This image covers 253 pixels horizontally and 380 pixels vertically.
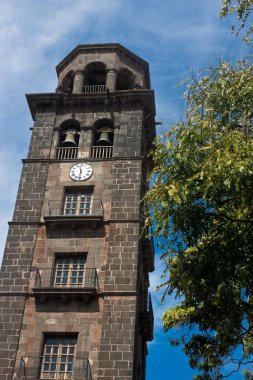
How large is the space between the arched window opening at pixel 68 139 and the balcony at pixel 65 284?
22.0ft

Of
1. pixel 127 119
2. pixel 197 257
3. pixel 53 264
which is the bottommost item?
pixel 197 257

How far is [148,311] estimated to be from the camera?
29.8 metres

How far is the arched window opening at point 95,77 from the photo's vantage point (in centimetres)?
3591

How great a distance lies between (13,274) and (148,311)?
6.32 metres

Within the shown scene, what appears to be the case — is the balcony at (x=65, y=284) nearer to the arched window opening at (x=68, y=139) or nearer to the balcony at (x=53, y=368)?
the balcony at (x=53, y=368)

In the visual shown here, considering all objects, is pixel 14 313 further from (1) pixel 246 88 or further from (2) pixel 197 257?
(1) pixel 246 88

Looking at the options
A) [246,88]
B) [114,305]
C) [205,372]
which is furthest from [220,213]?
[114,305]

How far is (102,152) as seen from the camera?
109ft

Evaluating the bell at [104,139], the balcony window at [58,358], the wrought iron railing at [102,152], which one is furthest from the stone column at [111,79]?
the balcony window at [58,358]

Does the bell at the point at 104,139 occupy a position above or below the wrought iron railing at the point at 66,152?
above

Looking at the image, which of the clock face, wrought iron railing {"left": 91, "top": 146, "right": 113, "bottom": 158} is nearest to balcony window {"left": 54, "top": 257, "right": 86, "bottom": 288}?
the clock face

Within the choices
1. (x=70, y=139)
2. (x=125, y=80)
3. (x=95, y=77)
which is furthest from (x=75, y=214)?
(x=95, y=77)

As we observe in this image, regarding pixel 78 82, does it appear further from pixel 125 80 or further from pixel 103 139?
pixel 103 139

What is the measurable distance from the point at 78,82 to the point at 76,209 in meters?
8.30
